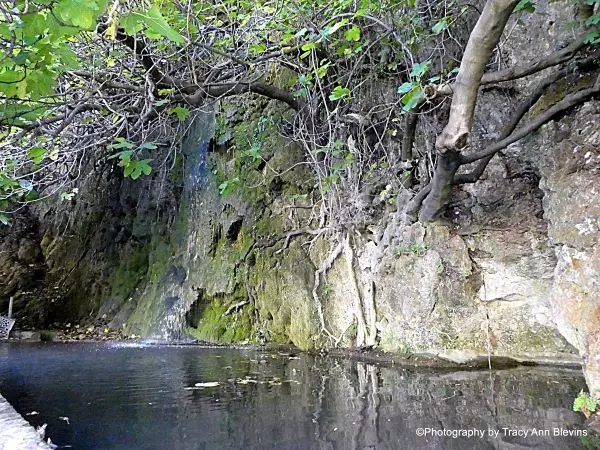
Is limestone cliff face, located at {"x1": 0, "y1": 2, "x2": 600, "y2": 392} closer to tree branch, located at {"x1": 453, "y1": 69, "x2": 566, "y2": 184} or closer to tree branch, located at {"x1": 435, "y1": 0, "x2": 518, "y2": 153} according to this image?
tree branch, located at {"x1": 453, "y1": 69, "x2": 566, "y2": 184}

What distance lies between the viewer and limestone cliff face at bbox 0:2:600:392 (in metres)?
3.58

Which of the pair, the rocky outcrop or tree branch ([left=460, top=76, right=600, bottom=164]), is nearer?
the rocky outcrop

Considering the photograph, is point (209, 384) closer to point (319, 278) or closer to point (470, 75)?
point (319, 278)

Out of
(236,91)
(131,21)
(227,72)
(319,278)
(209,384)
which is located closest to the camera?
(131,21)

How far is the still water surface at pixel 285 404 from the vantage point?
253cm

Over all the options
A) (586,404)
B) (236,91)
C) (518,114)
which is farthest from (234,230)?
(586,404)

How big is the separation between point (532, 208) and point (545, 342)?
127 centimetres

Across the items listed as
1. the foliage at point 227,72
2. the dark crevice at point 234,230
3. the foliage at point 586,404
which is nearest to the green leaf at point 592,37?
the foliage at point 227,72

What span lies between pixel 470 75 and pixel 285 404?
8.12ft

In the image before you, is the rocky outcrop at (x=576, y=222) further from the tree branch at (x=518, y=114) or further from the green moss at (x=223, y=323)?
the green moss at (x=223, y=323)

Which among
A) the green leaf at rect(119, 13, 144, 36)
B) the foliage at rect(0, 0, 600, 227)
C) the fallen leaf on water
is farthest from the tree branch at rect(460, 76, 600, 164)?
the fallen leaf on water

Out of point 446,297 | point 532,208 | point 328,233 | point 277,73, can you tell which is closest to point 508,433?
point 446,297

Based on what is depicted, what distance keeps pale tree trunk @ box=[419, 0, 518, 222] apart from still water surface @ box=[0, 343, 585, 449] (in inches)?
68.9

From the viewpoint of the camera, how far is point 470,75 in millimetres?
2781
